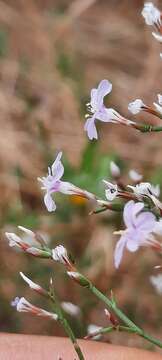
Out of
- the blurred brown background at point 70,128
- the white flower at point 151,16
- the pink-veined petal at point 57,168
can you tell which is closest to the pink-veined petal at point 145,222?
the pink-veined petal at point 57,168

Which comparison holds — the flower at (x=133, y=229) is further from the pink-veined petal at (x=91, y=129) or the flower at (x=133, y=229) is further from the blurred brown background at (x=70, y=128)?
the blurred brown background at (x=70, y=128)

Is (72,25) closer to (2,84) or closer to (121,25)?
(121,25)

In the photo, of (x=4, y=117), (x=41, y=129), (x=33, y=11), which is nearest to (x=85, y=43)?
(x=33, y=11)

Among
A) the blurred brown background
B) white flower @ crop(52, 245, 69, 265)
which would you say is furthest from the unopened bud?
the blurred brown background

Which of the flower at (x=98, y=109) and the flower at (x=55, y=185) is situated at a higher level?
the flower at (x=98, y=109)

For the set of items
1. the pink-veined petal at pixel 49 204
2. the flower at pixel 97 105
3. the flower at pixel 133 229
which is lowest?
the flower at pixel 133 229

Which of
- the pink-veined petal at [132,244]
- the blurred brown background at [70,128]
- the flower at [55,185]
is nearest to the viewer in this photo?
the pink-veined petal at [132,244]

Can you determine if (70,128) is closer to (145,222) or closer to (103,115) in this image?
(103,115)

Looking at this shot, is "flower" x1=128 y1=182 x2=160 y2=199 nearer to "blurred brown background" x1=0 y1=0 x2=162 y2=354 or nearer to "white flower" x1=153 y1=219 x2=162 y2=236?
"white flower" x1=153 y1=219 x2=162 y2=236
